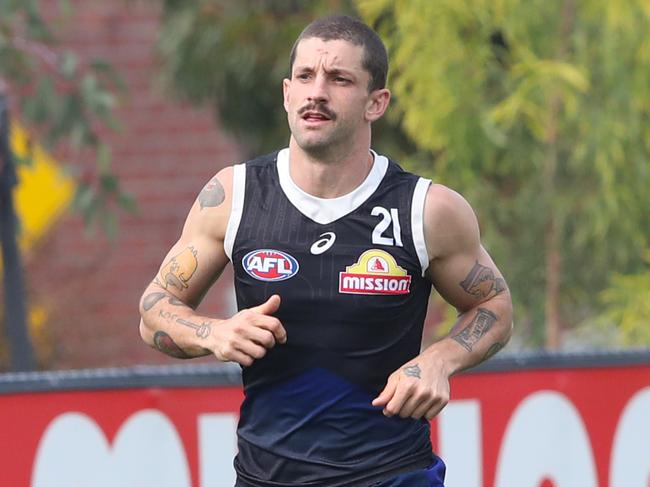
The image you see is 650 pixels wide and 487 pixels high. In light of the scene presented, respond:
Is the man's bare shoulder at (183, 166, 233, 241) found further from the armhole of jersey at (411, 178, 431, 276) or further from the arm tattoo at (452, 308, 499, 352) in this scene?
the arm tattoo at (452, 308, 499, 352)

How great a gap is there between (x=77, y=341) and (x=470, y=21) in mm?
3631

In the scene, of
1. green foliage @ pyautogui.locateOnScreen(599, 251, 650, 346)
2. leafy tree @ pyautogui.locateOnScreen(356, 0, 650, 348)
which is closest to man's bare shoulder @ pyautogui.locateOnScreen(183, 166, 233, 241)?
leafy tree @ pyautogui.locateOnScreen(356, 0, 650, 348)

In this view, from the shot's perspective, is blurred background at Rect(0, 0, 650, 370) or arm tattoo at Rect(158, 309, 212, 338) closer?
arm tattoo at Rect(158, 309, 212, 338)

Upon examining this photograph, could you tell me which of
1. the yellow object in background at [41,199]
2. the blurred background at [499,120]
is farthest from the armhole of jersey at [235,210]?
the yellow object in background at [41,199]

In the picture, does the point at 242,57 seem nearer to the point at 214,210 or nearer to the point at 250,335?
the point at 214,210

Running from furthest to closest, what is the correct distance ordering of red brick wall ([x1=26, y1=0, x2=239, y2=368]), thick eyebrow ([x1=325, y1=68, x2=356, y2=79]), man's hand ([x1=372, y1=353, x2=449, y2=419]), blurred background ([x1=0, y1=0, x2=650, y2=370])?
1. red brick wall ([x1=26, y1=0, x2=239, y2=368])
2. blurred background ([x1=0, y1=0, x2=650, y2=370])
3. thick eyebrow ([x1=325, y1=68, x2=356, y2=79])
4. man's hand ([x1=372, y1=353, x2=449, y2=419])

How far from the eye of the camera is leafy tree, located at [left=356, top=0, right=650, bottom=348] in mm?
7535

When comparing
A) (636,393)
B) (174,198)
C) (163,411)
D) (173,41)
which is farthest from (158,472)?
(174,198)

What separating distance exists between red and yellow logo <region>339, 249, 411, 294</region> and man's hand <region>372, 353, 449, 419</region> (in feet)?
0.78

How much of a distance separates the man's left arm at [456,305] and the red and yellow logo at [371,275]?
0.48 ft

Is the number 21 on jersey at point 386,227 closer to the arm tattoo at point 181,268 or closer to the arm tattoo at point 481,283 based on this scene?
the arm tattoo at point 481,283

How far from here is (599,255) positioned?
7836mm

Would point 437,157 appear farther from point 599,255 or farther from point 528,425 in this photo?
point 528,425

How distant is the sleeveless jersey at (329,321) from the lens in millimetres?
4008
